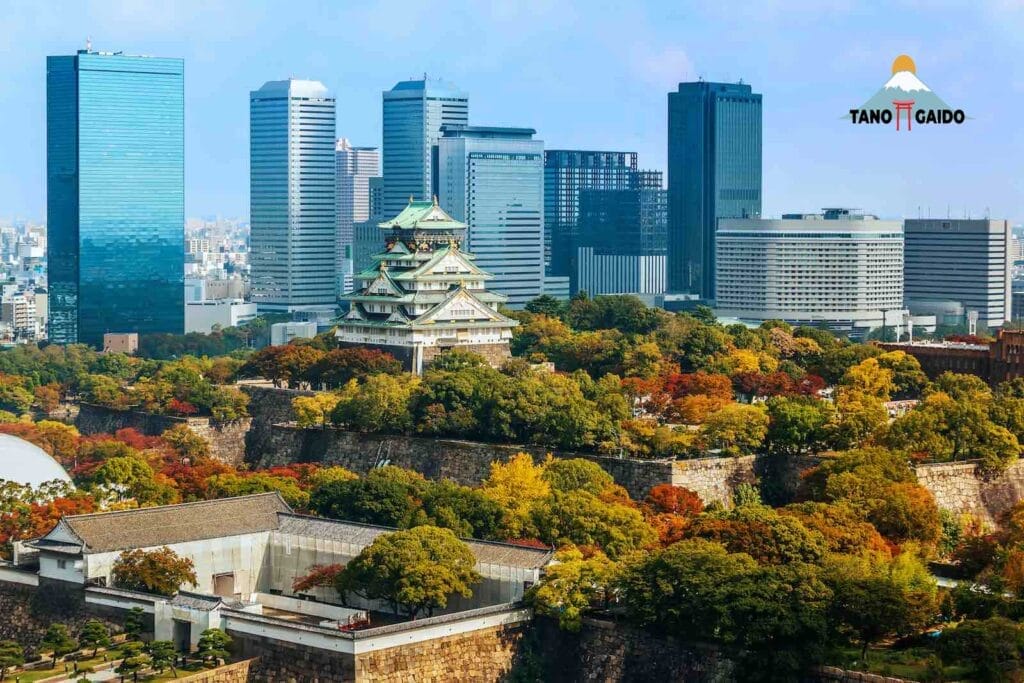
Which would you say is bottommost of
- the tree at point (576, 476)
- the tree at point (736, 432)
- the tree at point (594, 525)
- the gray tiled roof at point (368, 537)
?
the gray tiled roof at point (368, 537)

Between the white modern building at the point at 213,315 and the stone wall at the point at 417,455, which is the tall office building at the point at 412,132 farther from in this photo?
the stone wall at the point at 417,455

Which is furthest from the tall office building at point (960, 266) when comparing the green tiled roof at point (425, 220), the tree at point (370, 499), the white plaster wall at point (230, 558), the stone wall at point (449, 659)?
the stone wall at point (449, 659)

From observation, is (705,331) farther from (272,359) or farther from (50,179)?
(50,179)

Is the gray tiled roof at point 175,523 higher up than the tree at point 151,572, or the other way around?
the gray tiled roof at point 175,523

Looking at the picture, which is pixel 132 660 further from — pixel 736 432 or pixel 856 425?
pixel 856 425

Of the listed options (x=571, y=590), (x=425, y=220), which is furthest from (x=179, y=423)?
(x=571, y=590)

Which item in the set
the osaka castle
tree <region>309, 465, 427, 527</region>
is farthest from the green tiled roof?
tree <region>309, 465, 427, 527</region>

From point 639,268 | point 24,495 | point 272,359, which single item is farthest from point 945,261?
point 24,495
